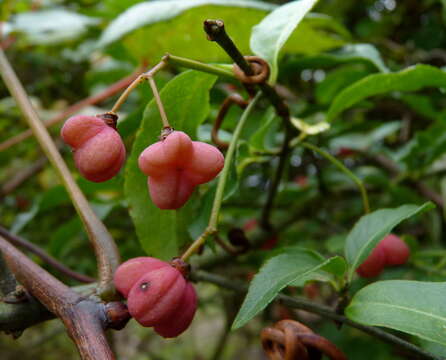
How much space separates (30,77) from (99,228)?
62.9 inches

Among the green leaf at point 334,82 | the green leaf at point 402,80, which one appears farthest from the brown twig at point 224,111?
the green leaf at point 334,82

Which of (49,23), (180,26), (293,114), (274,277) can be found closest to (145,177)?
(274,277)


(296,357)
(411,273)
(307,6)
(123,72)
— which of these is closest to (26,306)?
(296,357)

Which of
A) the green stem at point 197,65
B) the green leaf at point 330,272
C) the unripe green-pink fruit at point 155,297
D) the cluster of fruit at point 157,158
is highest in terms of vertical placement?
the green stem at point 197,65

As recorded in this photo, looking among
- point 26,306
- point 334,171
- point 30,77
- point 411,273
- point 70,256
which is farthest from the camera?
point 30,77

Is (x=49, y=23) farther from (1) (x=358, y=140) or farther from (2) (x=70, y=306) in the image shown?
(2) (x=70, y=306)

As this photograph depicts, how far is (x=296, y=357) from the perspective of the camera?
1.74ft

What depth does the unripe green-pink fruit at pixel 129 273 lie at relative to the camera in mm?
508

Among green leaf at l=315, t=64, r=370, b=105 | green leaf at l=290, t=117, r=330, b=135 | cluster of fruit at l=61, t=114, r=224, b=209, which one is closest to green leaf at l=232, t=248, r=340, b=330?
cluster of fruit at l=61, t=114, r=224, b=209

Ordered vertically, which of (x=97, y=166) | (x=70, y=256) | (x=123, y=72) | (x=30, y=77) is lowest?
(x=70, y=256)

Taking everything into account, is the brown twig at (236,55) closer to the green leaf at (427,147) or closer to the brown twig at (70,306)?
the brown twig at (70,306)

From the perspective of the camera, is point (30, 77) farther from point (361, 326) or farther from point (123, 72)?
point (361, 326)

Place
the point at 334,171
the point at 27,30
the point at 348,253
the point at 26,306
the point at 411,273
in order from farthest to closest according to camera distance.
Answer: the point at 334,171
the point at 27,30
the point at 411,273
the point at 348,253
the point at 26,306

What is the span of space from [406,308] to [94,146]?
0.34m
